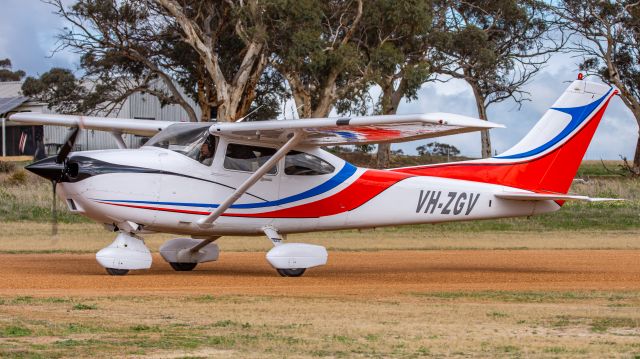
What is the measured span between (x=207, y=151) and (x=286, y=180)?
1.50m

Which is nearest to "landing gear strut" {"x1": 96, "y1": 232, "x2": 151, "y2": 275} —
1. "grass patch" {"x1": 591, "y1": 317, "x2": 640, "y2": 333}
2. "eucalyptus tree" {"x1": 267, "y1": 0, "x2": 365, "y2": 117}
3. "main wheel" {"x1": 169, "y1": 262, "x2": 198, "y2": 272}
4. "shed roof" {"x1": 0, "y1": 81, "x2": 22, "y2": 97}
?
"main wheel" {"x1": 169, "y1": 262, "x2": 198, "y2": 272}

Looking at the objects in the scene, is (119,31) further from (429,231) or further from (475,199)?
(475,199)

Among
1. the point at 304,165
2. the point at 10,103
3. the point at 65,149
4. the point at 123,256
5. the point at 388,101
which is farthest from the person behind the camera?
the point at 10,103

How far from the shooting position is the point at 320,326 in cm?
1185

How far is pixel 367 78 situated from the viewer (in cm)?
5466

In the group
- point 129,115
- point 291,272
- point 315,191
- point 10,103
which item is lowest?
point 291,272

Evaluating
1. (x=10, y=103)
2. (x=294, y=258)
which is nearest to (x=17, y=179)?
(x=294, y=258)

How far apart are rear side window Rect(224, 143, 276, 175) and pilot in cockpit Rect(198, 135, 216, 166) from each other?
10.2 inches

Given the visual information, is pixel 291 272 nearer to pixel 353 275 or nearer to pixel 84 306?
pixel 353 275

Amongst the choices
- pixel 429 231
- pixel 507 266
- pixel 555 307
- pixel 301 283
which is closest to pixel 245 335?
pixel 555 307

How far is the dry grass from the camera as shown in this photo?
1015 cm

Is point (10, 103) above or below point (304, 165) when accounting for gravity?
above

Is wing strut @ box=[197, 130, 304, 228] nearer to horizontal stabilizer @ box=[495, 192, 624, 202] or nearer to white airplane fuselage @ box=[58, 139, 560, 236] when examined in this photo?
white airplane fuselage @ box=[58, 139, 560, 236]

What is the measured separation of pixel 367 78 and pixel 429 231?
21.4 metres
